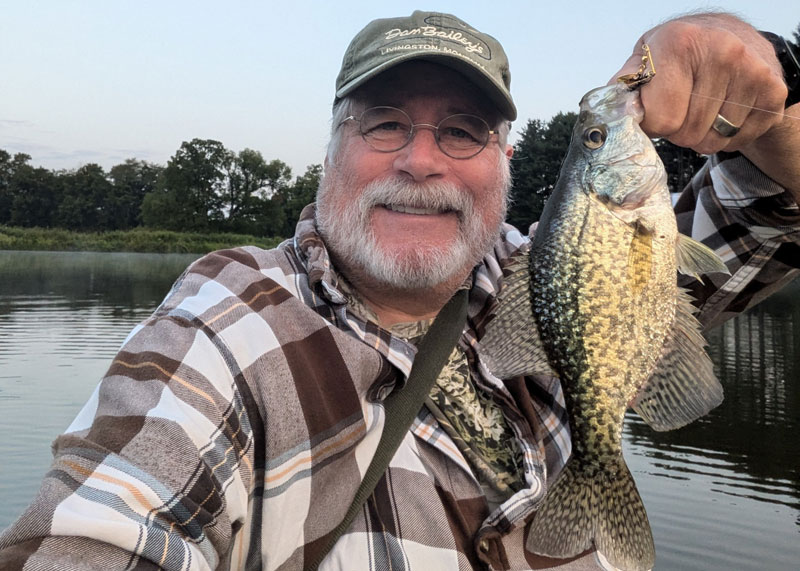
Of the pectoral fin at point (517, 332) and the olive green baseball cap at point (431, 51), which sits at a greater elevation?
the olive green baseball cap at point (431, 51)

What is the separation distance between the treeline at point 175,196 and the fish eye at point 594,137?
71.9 m

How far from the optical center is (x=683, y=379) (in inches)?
78.1

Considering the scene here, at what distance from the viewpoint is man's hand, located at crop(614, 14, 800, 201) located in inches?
69.2

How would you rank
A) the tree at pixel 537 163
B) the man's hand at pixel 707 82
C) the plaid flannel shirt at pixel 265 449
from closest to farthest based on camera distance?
the plaid flannel shirt at pixel 265 449 < the man's hand at pixel 707 82 < the tree at pixel 537 163

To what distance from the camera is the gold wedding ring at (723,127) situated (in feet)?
5.95

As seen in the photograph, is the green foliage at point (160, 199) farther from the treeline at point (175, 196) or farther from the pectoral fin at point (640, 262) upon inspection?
the pectoral fin at point (640, 262)

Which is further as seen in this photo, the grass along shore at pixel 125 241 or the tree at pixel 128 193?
the tree at pixel 128 193

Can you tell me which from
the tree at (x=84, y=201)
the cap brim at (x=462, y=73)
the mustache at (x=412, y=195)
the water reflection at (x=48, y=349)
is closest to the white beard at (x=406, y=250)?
the mustache at (x=412, y=195)

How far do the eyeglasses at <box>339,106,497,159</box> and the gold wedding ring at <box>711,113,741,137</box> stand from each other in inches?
36.5

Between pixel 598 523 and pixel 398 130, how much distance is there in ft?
4.62

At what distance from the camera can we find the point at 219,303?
191cm

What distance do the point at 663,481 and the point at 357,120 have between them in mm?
10739

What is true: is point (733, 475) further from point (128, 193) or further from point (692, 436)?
point (128, 193)

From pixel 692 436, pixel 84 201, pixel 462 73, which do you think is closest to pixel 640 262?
pixel 462 73
